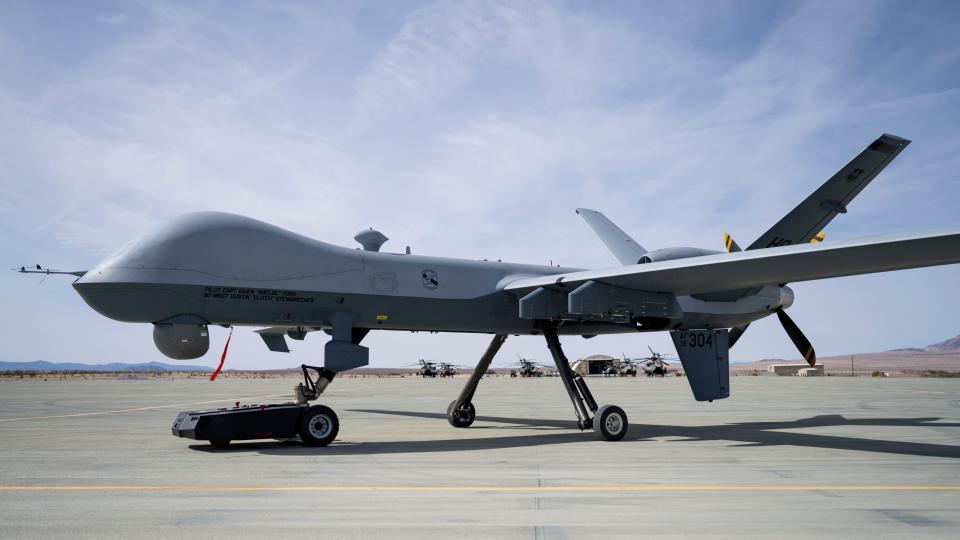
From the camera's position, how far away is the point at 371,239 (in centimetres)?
1446

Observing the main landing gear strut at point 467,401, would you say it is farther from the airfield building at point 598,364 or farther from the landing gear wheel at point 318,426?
the airfield building at point 598,364

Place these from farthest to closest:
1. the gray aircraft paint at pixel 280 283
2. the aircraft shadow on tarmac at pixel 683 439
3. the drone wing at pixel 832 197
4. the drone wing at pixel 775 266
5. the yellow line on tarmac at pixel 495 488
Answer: the drone wing at pixel 832 197 → the gray aircraft paint at pixel 280 283 → the aircraft shadow on tarmac at pixel 683 439 → the drone wing at pixel 775 266 → the yellow line on tarmac at pixel 495 488

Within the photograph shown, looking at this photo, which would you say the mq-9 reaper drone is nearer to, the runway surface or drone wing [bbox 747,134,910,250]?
drone wing [bbox 747,134,910,250]

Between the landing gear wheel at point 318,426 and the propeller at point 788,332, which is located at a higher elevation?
the propeller at point 788,332

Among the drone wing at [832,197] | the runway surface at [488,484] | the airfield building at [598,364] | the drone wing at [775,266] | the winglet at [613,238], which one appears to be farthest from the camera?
the airfield building at [598,364]

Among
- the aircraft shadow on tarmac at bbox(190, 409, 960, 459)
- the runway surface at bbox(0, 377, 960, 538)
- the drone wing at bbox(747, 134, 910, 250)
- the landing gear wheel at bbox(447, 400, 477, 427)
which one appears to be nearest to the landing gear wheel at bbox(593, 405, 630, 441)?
the aircraft shadow on tarmac at bbox(190, 409, 960, 459)

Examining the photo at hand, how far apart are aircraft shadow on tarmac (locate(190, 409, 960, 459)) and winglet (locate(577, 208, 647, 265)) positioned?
4671 millimetres

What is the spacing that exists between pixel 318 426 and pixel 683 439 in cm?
711

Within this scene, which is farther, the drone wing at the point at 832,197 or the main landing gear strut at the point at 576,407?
the drone wing at the point at 832,197

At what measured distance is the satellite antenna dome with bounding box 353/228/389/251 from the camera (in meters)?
14.4

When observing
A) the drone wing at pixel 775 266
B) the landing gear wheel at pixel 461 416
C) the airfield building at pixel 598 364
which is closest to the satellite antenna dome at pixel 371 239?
the drone wing at pixel 775 266

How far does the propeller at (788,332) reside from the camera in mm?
17172

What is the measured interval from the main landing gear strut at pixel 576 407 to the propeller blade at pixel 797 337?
5909mm

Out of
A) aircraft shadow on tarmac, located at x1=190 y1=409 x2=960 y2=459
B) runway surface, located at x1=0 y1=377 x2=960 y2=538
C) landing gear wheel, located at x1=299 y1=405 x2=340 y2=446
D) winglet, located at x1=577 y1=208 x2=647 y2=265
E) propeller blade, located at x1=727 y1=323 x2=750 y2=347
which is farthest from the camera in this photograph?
winglet, located at x1=577 y1=208 x2=647 y2=265
